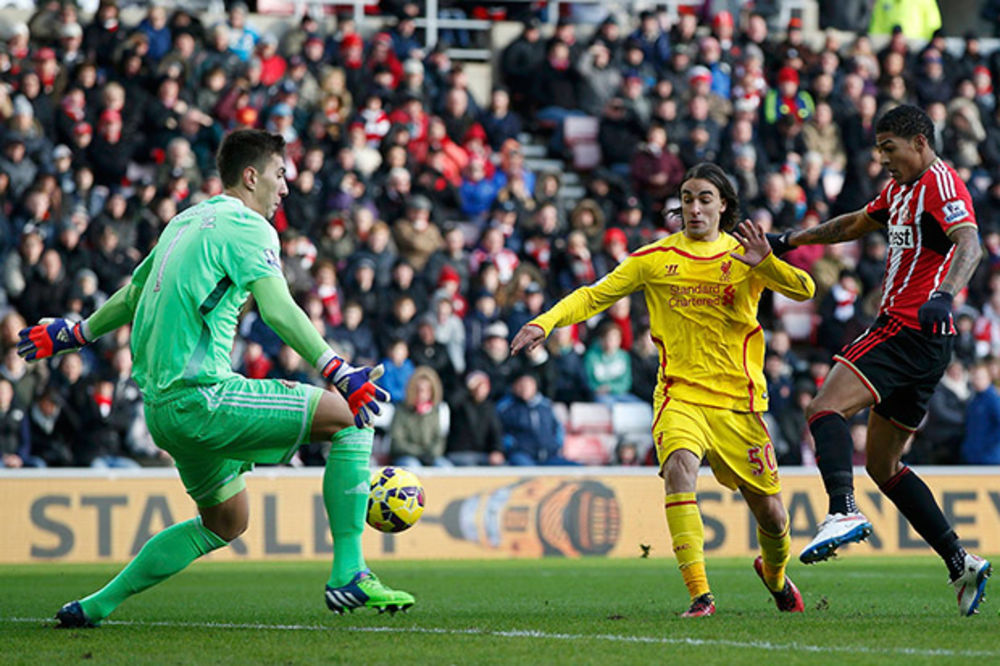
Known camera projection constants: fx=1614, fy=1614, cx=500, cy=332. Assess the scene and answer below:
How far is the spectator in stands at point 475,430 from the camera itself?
16.8m

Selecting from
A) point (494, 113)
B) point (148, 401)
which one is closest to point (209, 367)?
point (148, 401)

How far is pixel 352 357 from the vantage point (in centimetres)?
1670

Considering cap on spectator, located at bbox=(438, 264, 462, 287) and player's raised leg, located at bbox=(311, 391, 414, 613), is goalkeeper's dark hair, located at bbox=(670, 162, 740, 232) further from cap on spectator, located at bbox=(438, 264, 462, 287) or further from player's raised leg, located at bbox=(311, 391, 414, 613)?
cap on spectator, located at bbox=(438, 264, 462, 287)

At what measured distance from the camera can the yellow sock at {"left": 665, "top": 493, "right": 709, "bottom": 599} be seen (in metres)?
8.23

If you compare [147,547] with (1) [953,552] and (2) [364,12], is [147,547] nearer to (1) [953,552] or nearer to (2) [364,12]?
(1) [953,552]

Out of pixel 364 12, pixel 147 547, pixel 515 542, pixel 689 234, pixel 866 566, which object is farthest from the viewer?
pixel 364 12

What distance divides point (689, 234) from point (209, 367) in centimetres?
310

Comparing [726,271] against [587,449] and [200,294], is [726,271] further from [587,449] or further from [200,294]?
[587,449]

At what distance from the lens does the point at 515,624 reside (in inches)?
308

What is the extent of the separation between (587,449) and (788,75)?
673 centimetres

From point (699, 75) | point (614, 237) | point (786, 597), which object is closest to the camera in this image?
point (786, 597)

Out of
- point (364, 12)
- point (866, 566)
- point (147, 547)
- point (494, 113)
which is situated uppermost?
point (364, 12)

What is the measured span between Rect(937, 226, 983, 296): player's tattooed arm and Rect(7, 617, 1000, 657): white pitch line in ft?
6.58

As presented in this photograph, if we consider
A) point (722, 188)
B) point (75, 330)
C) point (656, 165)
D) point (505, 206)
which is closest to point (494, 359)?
point (505, 206)
